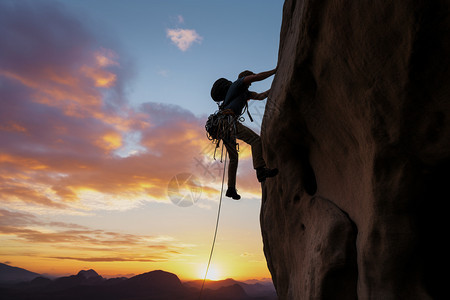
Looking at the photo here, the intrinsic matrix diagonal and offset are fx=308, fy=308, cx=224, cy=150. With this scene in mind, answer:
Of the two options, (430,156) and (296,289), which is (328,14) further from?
(296,289)

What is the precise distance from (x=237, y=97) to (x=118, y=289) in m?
129

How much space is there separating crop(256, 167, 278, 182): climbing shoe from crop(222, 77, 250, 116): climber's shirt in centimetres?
132

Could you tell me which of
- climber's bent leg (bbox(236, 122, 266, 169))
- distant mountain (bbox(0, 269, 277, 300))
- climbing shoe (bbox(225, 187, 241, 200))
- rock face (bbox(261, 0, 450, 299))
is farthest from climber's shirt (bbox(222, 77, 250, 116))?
distant mountain (bbox(0, 269, 277, 300))

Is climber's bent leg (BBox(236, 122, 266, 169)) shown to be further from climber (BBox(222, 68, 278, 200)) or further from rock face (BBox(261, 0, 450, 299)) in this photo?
rock face (BBox(261, 0, 450, 299))

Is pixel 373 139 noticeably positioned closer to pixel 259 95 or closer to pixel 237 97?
pixel 237 97

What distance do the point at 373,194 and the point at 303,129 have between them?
205cm

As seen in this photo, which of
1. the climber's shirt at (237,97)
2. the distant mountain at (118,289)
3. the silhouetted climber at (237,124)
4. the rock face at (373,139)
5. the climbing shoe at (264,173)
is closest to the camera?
the rock face at (373,139)

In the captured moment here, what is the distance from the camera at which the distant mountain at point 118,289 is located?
110 metres

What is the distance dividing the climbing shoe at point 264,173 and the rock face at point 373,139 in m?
0.79

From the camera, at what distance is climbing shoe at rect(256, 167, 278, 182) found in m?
5.57

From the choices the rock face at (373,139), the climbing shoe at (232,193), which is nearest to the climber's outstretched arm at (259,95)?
the rock face at (373,139)

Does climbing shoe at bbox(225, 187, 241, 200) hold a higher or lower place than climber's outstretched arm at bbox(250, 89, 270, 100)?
lower

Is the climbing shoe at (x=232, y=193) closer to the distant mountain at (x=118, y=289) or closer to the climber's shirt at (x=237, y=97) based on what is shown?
the climber's shirt at (x=237, y=97)

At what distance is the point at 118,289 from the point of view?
382 ft
